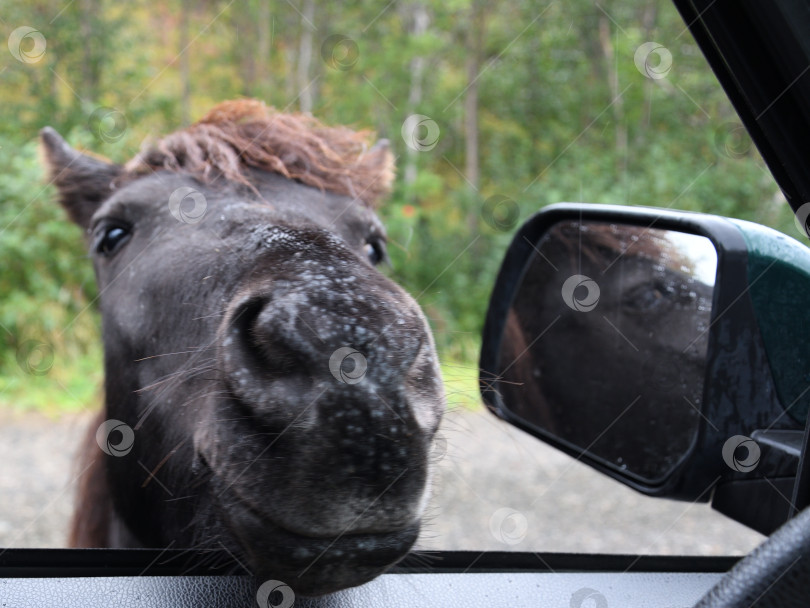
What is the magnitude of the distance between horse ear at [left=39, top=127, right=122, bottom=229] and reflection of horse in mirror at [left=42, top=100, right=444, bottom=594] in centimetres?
32

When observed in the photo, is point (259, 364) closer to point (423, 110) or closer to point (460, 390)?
point (460, 390)

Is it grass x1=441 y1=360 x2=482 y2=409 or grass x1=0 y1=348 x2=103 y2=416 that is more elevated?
grass x1=441 y1=360 x2=482 y2=409

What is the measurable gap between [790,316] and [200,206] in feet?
5.44

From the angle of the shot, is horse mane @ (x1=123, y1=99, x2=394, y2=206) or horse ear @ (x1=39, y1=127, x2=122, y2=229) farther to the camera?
horse ear @ (x1=39, y1=127, x2=122, y2=229)

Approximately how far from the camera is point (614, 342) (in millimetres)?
2141

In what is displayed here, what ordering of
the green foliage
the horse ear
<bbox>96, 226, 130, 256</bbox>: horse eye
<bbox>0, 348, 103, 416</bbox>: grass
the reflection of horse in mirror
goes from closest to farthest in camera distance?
the reflection of horse in mirror
<bbox>96, 226, 130, 256</bbox>: horse eye
the horse ear
<bbox>0, 348, 103, 416</bbox>: grass
the green foliage


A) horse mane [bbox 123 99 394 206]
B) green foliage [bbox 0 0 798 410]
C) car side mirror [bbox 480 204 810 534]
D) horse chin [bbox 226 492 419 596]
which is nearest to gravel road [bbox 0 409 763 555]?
green foliage [bbox 0 0 798 410]

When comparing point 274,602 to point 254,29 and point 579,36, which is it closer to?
point 579,36

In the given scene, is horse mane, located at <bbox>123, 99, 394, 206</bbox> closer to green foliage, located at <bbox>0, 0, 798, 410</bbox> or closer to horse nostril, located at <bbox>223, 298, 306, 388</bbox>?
horse nostril, located at <bbox>223, 298, 306, 388</bbox>

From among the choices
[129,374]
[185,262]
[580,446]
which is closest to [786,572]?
[580,446]

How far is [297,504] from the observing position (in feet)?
3.85

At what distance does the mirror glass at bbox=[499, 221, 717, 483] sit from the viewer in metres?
1.81

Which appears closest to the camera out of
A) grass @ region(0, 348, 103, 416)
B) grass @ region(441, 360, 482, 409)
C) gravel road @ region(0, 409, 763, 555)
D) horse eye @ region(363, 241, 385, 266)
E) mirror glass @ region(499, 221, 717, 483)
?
grass @ region(441, 360, 482, 409)

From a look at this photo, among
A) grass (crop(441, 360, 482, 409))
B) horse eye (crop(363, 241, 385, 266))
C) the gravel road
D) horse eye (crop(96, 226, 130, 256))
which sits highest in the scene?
horse eye (crop(363, 241, 385, 266))
